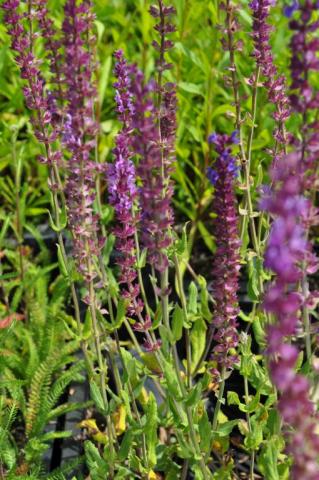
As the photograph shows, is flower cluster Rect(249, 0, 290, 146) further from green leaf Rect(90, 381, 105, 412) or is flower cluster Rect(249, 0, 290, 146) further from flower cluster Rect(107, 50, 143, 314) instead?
green leaf Rect(90, 381, 105, 412)

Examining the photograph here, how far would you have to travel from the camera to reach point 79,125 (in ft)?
5.63

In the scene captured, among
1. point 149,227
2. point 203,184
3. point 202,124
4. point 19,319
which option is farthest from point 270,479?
point 202,124

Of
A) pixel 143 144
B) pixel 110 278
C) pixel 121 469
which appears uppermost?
pixel 143 144

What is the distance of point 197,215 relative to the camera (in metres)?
4.12

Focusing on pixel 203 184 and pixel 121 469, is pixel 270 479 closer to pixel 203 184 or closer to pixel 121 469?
pixel 121 469

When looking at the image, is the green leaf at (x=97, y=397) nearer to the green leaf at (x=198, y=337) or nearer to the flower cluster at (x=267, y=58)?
the green leaf at (x=198, y=337)

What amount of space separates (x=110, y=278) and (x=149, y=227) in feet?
4.09

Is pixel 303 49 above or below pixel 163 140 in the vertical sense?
above

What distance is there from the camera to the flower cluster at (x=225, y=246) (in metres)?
1.79

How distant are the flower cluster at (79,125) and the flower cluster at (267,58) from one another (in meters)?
0.50

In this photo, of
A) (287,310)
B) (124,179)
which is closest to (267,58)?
(124,179)

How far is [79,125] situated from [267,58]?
787mm

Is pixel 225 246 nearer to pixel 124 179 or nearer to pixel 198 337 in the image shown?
pixel 124 179

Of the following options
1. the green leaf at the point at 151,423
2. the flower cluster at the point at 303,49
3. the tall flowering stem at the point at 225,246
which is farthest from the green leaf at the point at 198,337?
the flower cluster at the point at 303,49
